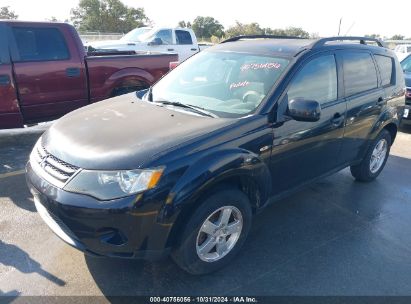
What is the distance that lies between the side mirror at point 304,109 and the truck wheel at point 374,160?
78.4 inches

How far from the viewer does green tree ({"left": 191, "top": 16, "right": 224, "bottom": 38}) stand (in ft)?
227

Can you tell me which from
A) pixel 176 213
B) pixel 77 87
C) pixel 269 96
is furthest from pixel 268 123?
pixel 77 87

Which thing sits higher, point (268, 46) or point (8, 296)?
point (268, 46)

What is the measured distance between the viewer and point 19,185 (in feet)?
14.2

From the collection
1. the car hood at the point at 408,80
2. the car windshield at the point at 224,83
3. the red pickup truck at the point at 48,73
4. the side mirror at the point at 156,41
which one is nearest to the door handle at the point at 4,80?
the red pickup truck at the point at 48,73

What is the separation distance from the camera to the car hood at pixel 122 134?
8.00ft

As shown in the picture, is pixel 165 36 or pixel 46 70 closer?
pixel 46 70

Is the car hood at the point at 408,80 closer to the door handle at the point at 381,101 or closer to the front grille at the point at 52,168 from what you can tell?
the door handle at the point at 381,101

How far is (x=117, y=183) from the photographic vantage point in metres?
2.34

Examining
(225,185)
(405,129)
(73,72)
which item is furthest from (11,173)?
(405,129)

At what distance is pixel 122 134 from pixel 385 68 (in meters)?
3.57

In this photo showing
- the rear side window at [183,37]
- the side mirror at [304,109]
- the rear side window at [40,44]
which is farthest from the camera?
the rear side window at [183,37]

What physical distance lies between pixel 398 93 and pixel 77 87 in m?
4.66

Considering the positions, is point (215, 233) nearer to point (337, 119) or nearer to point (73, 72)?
point (337, 119)
